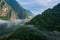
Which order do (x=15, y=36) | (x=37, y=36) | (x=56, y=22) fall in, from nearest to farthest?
(x=37, y=36), (x=15, y=36), (x=56, y=22)

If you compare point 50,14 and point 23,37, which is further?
point 50,14

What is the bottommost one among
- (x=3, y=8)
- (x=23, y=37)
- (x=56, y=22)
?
(x=23, y=37)

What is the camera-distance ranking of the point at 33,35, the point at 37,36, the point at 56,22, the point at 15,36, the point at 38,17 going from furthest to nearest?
the point at 38,17
the point at 56,22
the point at 15,36
the point at 33,35
the point at 37,36

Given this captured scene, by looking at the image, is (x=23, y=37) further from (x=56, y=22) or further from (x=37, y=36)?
(x=56, y=22)

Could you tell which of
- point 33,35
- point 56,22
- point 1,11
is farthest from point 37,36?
point 1,11

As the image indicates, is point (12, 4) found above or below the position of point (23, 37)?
above

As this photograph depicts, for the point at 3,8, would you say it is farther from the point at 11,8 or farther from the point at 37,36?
the point at 37,36

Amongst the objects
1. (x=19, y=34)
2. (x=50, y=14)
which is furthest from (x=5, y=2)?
(x=19, y=34)

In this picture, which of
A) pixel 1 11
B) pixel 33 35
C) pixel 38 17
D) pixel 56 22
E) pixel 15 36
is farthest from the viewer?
pixel 1 11

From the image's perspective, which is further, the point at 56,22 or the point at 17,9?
the point at 17,9
